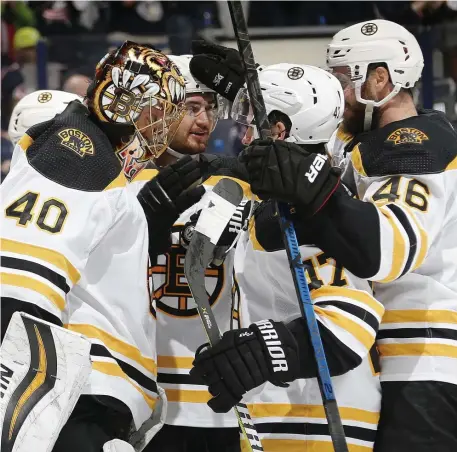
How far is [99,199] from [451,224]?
864mm

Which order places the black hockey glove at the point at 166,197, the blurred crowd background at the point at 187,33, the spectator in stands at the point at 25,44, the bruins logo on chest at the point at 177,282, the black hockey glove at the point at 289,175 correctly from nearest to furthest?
the black hockey glove at the point at 289,175 < the black hockey glove at the point at 166,197 < the bruins logo on chest at the point at 177,282 < the blurred crowd background at the point at 187,33 < the spectator in stands at the point at 25,44

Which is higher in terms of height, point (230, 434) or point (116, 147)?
point (116, 147)

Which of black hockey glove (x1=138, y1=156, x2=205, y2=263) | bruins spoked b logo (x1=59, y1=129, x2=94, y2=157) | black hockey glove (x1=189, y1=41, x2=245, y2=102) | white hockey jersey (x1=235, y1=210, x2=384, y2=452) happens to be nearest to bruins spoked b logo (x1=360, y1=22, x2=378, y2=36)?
black hockey glove (x1=189, y1=41, x2=245, y2=102)

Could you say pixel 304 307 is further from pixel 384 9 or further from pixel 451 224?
pixel 384 9

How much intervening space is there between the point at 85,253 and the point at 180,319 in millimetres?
861

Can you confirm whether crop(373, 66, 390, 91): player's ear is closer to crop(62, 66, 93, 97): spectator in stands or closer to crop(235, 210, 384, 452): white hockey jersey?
crop(235, 210, 384, 452): white hockey jersey

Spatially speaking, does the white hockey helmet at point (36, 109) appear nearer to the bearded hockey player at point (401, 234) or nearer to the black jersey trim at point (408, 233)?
the bearded hockey player at point (401, 234)

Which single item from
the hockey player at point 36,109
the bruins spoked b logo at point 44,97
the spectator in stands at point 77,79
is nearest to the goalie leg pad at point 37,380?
the hockey player at point 36,109

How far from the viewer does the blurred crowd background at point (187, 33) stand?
506 cm

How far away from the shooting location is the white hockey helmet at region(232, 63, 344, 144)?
236 centimetres

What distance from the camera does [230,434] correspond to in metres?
2.92

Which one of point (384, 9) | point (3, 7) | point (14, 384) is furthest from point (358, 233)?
point (3, 7)

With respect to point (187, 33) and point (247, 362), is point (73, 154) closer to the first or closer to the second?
point (247, 362)

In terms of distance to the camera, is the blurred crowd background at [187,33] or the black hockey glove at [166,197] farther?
the blurred crowd background at [187,33]
